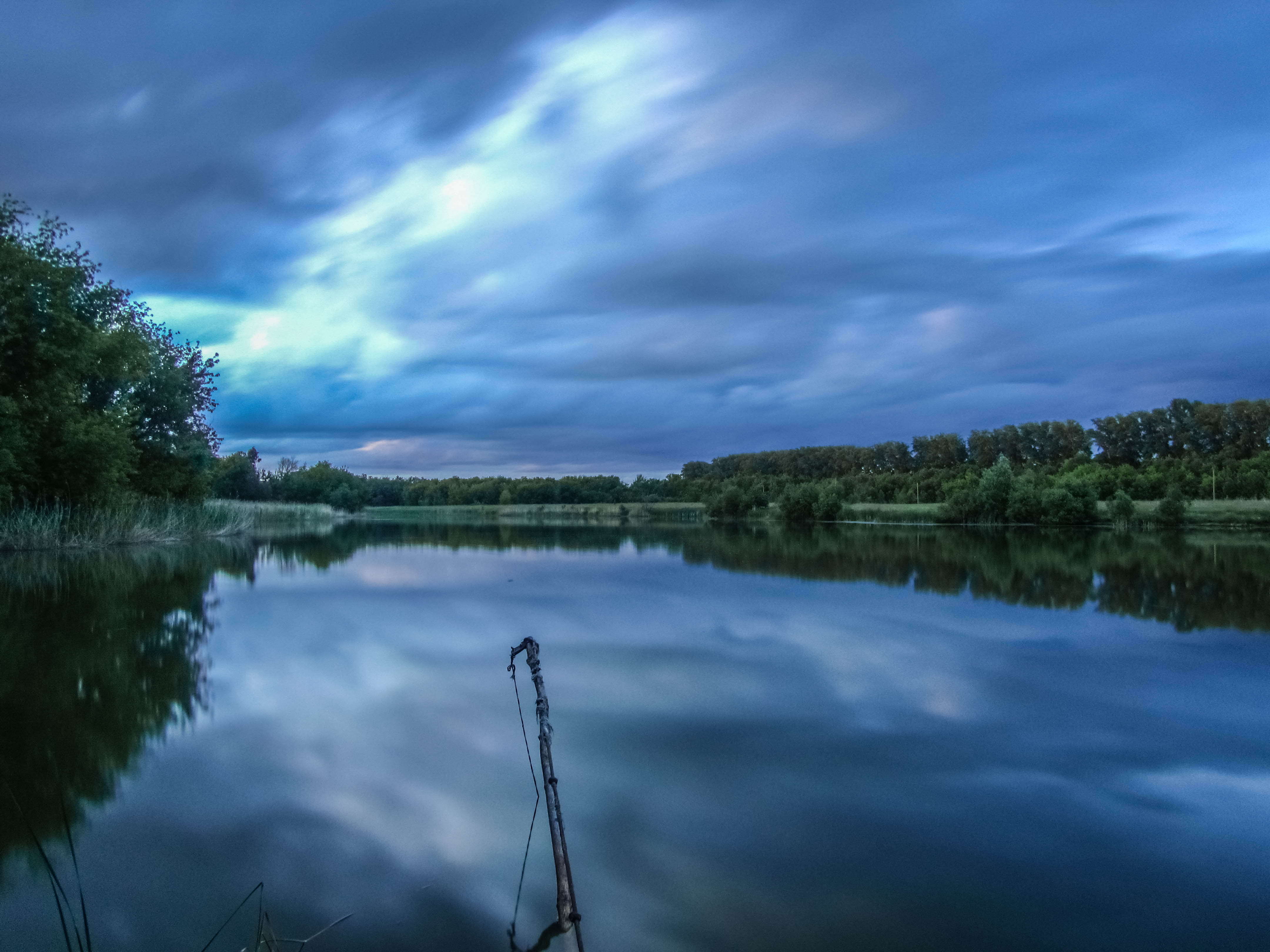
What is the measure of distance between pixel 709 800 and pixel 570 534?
35296mm

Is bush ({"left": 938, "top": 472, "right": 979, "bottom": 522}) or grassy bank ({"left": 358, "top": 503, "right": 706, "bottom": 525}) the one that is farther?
grassy bank ({"left": 358, "top": 503, "right": 706, "bottom": 525})

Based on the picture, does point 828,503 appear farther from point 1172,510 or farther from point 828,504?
point 1172,510

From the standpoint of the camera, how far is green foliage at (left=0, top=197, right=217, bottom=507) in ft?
57.0

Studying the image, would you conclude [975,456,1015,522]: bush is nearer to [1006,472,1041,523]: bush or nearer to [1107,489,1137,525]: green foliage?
[1006,472,1041,523]: bush

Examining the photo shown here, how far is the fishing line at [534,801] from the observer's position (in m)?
3.21

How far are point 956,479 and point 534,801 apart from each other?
74218mm

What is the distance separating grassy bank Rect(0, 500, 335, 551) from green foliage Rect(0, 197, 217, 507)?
47 cm

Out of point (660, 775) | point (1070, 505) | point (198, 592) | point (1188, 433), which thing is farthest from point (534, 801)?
point (1188, 433)

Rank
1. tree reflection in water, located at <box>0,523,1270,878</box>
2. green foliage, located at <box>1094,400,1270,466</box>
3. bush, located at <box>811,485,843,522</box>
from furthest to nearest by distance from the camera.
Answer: green foliage, located at <box>1094,400,1270,466</box> → bush, located at <box>811,485,843,522</box> → tree reflection in water, located at <box>0,523,1270,878</box>

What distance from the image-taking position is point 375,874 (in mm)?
3504

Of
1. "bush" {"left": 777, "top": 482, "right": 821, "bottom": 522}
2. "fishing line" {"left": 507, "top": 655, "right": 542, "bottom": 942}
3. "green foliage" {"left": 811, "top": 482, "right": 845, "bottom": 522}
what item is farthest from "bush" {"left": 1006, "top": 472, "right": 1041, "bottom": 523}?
"fishing line" {"left": 507, "top": 655, "right": 542, "bottom": 942}

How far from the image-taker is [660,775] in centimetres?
477

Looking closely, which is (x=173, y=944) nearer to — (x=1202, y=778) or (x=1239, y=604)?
(x=1202, y=778)

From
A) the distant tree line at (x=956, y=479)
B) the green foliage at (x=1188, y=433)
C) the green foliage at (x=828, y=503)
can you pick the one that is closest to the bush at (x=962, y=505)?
the distant tree line at (x=956, y=479)
